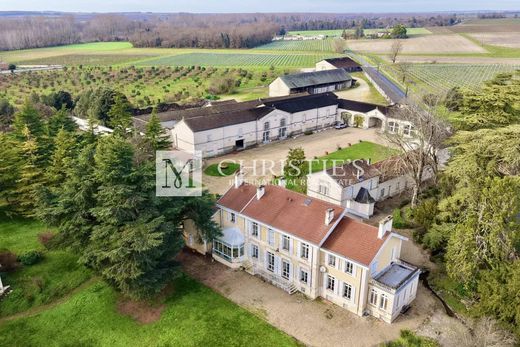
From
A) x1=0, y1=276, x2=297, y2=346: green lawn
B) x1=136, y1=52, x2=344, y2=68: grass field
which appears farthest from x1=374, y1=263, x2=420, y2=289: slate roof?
x1=136, y1=52, x2=344, y2=68: grass field

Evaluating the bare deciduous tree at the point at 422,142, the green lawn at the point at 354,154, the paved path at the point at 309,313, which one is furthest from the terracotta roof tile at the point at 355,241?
the green lawn at the point at 354,154

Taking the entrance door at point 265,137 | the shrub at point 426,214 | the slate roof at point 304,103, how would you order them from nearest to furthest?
1. the shrub at point 426,214
2. the entrance door at point 265,137
3. the slate roof at point 304,103

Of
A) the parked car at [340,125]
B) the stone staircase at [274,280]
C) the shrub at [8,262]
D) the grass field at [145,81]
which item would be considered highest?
the grass field at [145,81]

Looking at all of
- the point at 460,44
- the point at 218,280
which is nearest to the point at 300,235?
the point at 218,280

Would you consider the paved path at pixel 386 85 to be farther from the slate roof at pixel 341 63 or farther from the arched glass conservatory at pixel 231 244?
the arched glass conservatory at pixel 231 244

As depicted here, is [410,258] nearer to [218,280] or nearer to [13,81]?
[218,280]

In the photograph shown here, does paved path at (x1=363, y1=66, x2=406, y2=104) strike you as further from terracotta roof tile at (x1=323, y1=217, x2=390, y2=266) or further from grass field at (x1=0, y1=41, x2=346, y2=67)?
terracotta roof tile at (x1=323, y1=217, x2=390, y2=266)
